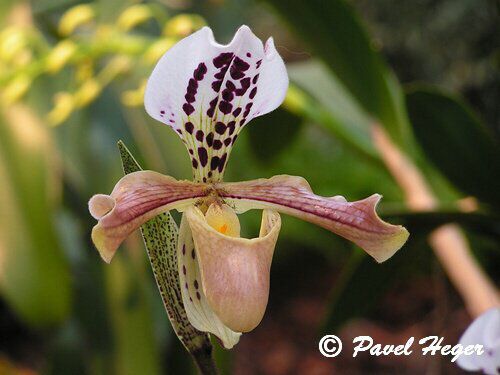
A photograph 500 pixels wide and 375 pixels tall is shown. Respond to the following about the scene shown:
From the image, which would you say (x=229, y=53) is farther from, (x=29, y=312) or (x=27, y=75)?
(x=29, y=312)

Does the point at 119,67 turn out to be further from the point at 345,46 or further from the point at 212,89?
the point at 212,89

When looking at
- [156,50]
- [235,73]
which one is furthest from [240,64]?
[156,50]

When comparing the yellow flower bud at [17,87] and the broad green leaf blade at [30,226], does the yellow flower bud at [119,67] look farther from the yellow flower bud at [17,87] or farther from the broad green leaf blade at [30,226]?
the broad green leaf blade at [30,226]

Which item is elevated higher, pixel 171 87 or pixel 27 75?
pixel 27 75

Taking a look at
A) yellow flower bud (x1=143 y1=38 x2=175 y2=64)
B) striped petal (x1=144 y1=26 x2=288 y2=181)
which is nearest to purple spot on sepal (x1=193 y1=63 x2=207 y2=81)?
striped petal (x1=144 y1=26 x2=288 y2=181)

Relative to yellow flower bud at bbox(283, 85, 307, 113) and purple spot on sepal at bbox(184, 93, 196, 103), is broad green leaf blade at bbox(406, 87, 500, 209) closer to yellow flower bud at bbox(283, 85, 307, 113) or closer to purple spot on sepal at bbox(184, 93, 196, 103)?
yellow flower bud at bbox(283, 85, 307, 113)

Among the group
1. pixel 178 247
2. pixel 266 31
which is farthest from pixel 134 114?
pixel 266 31

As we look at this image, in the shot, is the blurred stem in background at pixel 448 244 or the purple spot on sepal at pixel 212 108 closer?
the purple spot on sepal at pixel 212 108

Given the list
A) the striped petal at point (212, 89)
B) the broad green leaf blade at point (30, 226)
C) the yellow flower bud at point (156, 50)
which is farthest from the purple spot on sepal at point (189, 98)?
the broad green leaf blade at point (30, 226)
